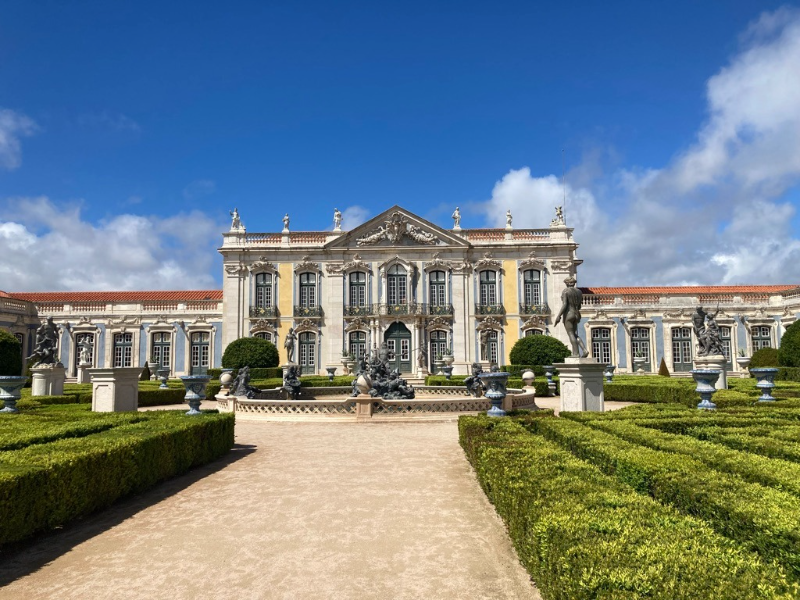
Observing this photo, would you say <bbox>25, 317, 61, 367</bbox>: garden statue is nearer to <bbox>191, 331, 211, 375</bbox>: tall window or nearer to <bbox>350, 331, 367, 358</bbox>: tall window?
<bbox>191, 331, 211, 375</bbox>: tall window

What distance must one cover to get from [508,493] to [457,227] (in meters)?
29.7

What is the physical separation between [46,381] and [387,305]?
62.0 ft

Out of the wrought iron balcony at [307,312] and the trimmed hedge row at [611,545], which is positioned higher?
the wrought iron balcony at [307,312]

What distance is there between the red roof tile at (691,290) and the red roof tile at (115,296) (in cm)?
2383

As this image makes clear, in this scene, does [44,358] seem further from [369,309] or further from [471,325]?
[471,325]

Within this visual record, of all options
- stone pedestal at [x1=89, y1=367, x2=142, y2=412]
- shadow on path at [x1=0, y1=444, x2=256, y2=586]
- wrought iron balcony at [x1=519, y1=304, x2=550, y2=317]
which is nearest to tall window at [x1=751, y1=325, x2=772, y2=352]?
wrought iron balcony at [x1=519, y1=304, x2=550, y2=317]

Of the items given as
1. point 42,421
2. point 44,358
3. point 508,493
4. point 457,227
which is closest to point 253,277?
point 457,227

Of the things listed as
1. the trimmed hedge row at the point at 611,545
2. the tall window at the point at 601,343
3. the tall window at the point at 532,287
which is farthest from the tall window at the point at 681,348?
the trimmed hedge row at the point at 611,545

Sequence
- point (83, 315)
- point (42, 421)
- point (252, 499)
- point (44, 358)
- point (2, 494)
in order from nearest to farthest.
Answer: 1. point (2, 494)
2. point (252, 499)
3. point (42, 421)
4. point (44, 358)
5. point (83, 315)

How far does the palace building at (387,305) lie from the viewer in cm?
3181

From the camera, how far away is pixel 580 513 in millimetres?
3326

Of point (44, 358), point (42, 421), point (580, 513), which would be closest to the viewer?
point (580, 513)

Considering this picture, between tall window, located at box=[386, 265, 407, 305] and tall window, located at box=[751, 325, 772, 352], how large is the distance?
1979cm

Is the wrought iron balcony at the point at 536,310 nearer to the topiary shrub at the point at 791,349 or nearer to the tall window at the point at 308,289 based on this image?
the tall window at the point at 308,289
